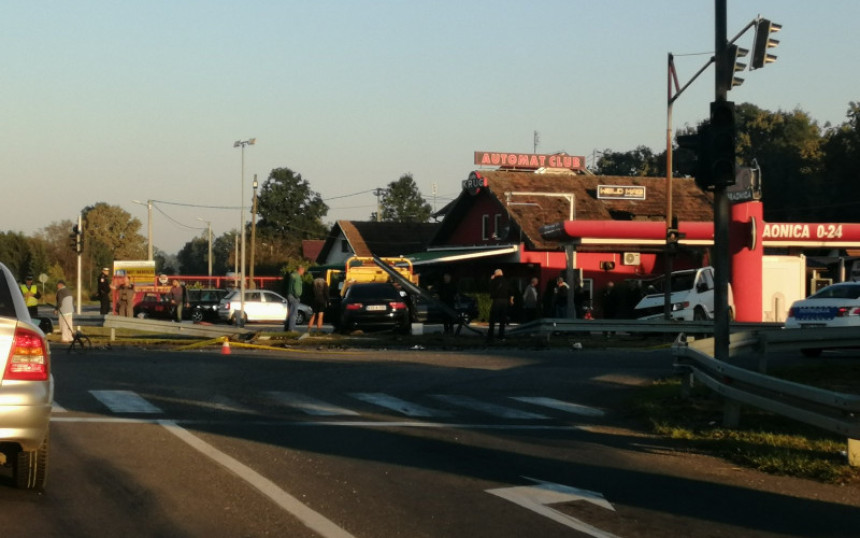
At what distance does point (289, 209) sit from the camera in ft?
389

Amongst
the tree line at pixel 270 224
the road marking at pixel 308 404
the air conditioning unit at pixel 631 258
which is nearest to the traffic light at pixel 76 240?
the air conditioning unit at pixel 631 258

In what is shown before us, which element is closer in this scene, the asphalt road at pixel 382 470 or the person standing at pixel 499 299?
the asphalt road at pixel 382 470

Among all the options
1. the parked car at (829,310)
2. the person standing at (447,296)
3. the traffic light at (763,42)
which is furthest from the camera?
the person standing at (447,296)

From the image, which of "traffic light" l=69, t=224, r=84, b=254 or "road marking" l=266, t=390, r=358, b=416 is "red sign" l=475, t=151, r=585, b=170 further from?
"road marking" l=266, t=390, r=358, b=416

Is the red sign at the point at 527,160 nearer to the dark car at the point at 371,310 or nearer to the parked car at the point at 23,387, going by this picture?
the dark car at the point at 371,310

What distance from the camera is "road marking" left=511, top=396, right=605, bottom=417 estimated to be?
45.8 feet

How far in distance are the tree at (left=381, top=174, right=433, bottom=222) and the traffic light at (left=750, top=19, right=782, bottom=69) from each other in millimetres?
100334

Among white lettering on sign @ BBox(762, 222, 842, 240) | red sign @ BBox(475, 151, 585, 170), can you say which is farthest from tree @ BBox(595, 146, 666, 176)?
white lettering on sign @ BBox(762, 222, 842, 240)

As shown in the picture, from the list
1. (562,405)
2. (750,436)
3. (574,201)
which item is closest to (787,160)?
(574,201)

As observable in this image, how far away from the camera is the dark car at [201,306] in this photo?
49.3m

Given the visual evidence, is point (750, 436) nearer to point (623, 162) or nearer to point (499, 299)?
point (499, 299)

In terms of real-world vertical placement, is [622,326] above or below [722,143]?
below

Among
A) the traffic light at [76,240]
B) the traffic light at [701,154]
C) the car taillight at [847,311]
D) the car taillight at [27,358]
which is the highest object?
the traffic light at [76,240]

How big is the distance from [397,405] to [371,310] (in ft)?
54.9
